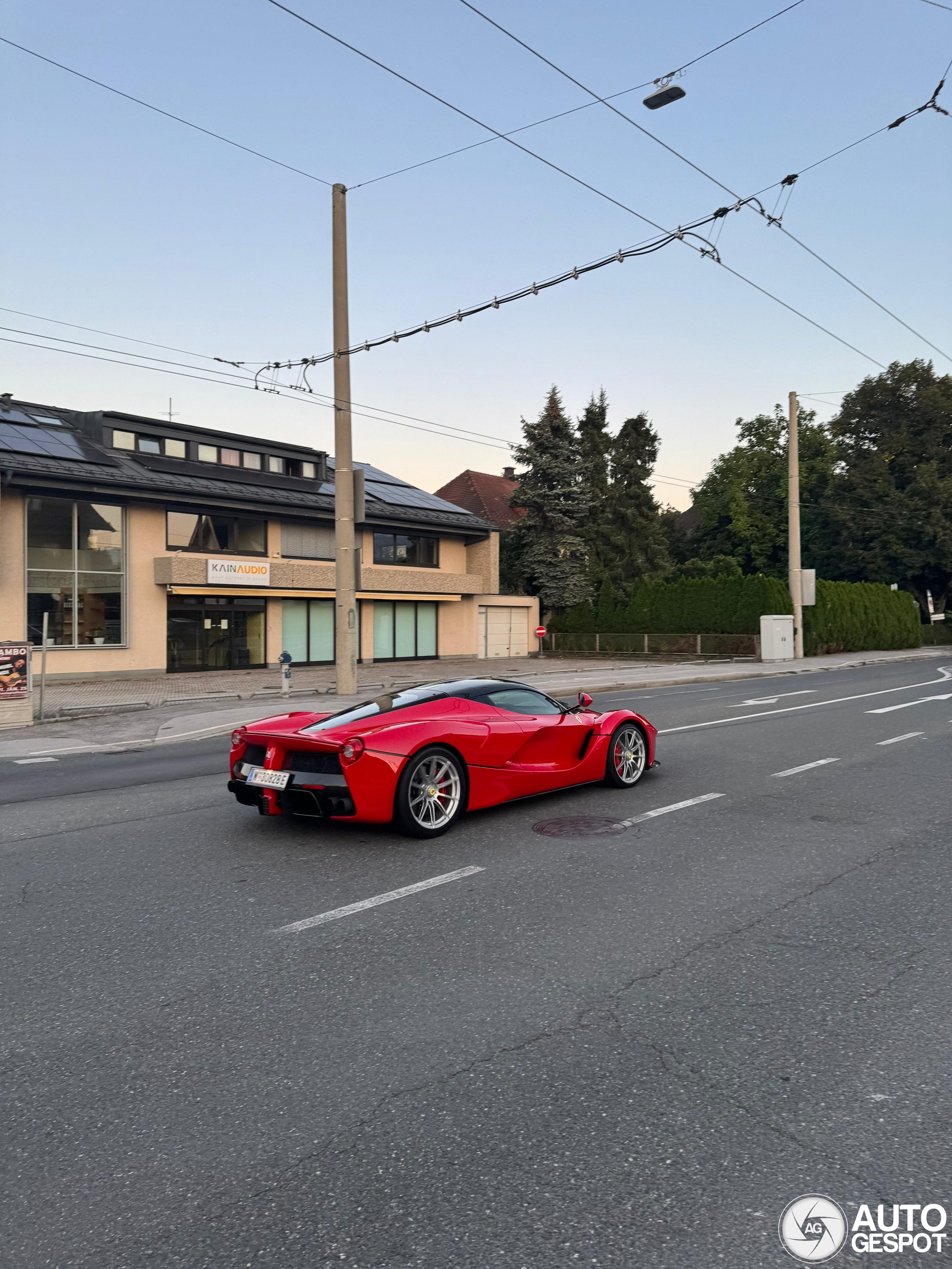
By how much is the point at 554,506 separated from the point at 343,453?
26228mm

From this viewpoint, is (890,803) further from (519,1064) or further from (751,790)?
(519,1064)

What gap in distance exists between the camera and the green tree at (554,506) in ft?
144

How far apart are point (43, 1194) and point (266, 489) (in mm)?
30237

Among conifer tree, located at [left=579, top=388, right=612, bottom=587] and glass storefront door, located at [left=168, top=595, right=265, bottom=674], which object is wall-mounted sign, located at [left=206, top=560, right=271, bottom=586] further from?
conifer tree, located at [left=579, top=388, right=612, bottom=587]

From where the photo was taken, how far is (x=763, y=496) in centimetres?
6450

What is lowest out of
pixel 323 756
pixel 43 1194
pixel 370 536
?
pixel 43 1194

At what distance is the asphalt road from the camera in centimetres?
247

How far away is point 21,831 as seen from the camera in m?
7.21

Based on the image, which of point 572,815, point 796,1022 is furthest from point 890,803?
point 796,1022

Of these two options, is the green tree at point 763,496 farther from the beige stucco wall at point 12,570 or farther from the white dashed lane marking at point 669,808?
the white dashed lane marking at point 669,808

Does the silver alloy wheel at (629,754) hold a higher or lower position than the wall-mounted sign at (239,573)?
lower

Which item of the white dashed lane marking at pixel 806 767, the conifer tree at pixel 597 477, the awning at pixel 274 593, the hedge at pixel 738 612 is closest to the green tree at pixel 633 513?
the conifer tree at pixel 597 477

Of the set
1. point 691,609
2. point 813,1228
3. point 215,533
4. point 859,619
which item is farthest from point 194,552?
point 859,619

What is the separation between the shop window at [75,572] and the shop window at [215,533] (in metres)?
1.86
